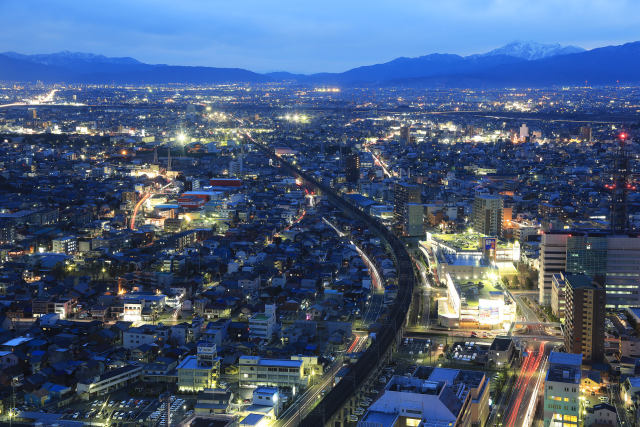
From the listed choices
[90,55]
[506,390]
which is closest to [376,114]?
Answer: [506,390]

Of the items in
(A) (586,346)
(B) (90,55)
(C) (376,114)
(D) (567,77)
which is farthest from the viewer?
(B) (90,55)

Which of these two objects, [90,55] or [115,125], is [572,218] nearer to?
[115,125]

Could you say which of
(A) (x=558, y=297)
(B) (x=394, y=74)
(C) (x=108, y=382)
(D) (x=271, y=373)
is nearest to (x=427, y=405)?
(D) (x=271, y=373)

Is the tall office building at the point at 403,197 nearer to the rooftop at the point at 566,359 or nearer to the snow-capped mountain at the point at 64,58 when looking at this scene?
the rooftop at the point at 566,359

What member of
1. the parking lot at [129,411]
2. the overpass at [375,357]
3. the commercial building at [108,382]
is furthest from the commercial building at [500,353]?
the commercial building at [108,382]

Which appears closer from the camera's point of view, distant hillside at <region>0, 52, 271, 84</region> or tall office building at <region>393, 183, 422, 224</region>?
tall office building at <region>393, 183, 422, 224</region>

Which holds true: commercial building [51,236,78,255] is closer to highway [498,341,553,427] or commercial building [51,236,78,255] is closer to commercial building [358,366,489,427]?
highway [498,341,553,427]

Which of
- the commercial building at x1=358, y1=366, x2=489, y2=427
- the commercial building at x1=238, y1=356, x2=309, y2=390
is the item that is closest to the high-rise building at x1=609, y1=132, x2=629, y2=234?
the commercial building at x1=358, y1=366, x2=489, y2=427
